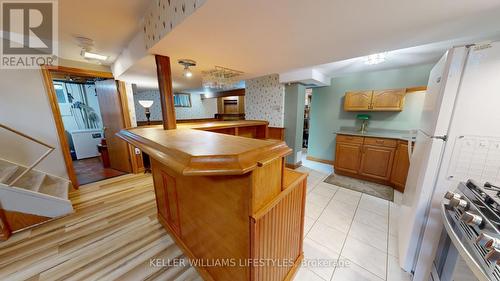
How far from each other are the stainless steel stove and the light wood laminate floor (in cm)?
168

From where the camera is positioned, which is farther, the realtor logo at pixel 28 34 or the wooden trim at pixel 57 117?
the wooden trim at pixel 57 117

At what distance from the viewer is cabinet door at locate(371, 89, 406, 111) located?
2822mm

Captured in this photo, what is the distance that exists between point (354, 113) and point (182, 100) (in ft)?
18.5

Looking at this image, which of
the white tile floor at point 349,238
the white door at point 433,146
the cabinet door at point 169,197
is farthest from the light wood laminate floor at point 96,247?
the white door at point 433,146

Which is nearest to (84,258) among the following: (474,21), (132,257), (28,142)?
(132,257)

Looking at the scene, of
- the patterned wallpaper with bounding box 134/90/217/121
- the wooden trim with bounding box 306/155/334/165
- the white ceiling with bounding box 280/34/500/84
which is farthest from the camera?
the patterned wallpaper with bounding box 134/90/217/121

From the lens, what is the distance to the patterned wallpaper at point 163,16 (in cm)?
94

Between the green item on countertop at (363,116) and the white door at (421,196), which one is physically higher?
the green item on countertop at (363,116)

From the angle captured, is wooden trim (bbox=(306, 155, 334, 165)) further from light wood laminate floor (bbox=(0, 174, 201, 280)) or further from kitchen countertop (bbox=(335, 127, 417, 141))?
light wood laminate floor (bbox=(0, 174, 201, 280))

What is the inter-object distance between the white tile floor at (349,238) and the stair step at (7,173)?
11.1 ft

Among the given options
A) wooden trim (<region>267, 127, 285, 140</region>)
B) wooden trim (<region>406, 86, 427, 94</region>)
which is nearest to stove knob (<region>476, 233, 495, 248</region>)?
wooden trim (<region>267, 127, 285, 140</region>)

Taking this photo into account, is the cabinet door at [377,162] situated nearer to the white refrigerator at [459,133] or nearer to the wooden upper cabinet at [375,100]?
the wooden upper cabinet at [375,100]

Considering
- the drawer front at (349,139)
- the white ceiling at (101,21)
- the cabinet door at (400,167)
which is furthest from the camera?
the drawer front at (349,139)

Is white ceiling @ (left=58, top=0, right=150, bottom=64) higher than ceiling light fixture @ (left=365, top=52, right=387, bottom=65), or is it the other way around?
white ceiling @ (left=58, top=0, right=150, bottom=64)
